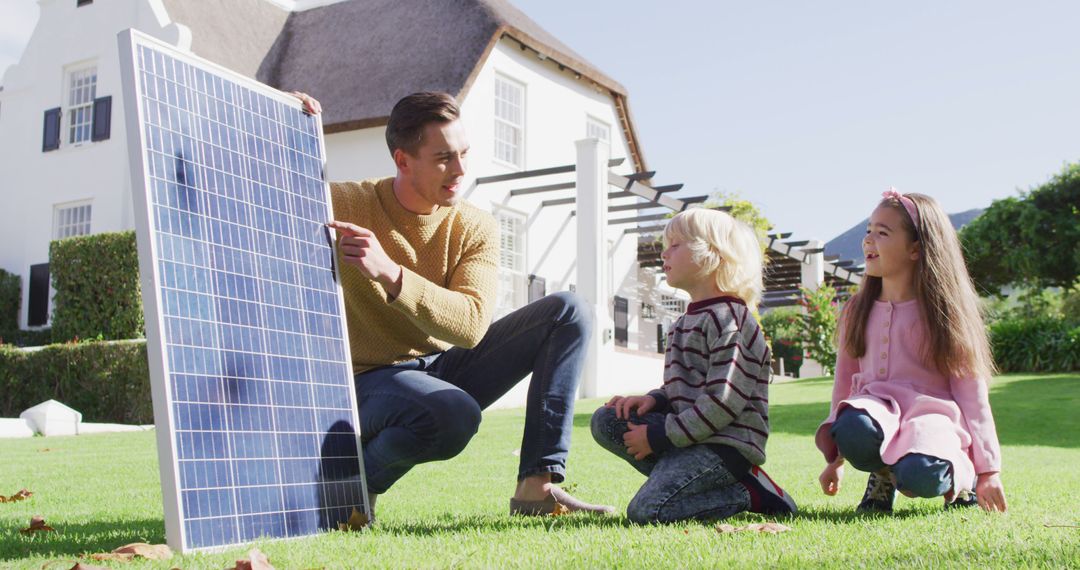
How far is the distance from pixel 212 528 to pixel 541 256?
1639 centimetres

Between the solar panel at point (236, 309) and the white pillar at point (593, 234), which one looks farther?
the white pillar at point (593, 234)

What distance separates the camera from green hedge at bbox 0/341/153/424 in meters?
12.7

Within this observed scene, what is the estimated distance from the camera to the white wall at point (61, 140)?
669 inches

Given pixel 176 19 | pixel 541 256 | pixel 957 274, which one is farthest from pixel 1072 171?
pixel 957 274

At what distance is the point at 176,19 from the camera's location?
55.9ft

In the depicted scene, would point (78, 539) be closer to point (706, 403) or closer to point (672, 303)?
point (706, 403)

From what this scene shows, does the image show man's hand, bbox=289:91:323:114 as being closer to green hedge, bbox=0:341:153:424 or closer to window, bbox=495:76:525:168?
green hedge, bbox=0:341:153:424

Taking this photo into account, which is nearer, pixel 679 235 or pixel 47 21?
pixel 679 235

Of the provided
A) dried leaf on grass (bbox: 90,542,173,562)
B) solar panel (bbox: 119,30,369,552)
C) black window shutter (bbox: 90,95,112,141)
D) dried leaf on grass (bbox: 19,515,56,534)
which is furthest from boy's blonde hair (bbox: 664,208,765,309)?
black window shutter (bbox: 90,95,112,141)

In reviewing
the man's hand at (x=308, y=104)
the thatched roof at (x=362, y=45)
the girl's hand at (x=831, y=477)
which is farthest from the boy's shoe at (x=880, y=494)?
the thatched roof at (x=362, y=45)

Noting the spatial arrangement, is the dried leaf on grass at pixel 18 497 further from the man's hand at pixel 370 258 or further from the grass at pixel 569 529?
the man's hand at pixel 370 258

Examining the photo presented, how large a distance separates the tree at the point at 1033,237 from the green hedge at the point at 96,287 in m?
24.9

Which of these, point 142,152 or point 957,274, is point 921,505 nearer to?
point 957,274

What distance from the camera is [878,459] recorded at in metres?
3.43
